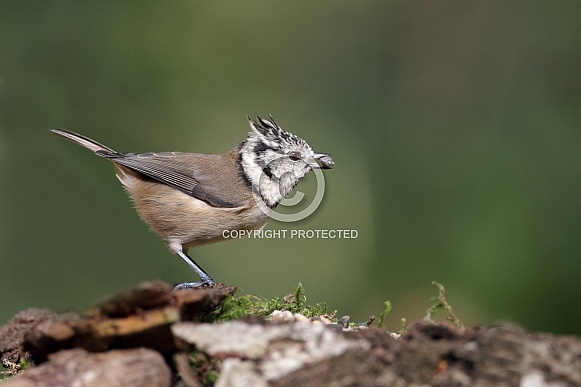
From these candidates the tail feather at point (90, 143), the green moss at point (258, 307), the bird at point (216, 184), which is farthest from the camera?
the tail feather at point (90, 143)

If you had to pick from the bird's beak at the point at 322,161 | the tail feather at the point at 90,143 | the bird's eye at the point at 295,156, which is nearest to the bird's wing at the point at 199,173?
the tail feather at the point at 90,143

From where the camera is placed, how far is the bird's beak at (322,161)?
15.8 feet

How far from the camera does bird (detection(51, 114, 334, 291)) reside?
4.72 m

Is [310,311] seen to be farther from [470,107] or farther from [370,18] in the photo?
[370,18]

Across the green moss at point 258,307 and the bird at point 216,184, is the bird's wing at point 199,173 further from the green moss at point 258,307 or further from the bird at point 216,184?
the green moss at point 258,307

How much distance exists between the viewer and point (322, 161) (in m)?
4.84

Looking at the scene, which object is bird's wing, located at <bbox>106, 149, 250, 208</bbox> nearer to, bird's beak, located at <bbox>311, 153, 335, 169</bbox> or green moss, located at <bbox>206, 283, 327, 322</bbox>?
bird's beak, located at <bbox>311, 153, 335, 169</bbox>

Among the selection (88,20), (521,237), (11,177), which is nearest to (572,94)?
(521,237)

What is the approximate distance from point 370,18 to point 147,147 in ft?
9.68

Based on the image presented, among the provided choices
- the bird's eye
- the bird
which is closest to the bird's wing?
the bird

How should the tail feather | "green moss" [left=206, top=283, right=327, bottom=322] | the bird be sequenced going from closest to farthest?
1. "green moss" [left=206, top=283, right=327, bottom=322]
2. the bird
3. the tail feather

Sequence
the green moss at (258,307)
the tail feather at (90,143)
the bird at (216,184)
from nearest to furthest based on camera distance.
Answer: the green moss at (258,307), the bird at (216,184), the tail feather at (90,143)

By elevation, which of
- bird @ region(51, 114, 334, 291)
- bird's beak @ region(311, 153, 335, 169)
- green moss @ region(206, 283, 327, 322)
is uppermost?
bird's beak @ region(311, 153, 335, 169)

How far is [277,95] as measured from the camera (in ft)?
23.6
